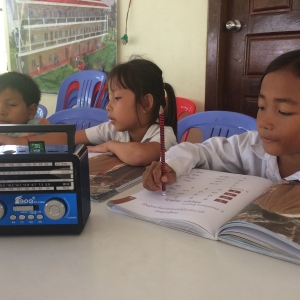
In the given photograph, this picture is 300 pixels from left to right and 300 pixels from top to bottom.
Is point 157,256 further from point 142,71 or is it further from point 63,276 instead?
point 142,71

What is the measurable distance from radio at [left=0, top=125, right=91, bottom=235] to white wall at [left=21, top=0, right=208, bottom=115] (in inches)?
65.8

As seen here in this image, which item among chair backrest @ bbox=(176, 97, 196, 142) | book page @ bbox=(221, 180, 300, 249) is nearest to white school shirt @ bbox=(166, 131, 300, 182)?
book page @ bbox=(221, 180, 300, 249)

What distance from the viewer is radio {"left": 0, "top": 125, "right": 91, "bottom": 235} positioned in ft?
1.45

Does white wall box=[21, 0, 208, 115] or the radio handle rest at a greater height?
white wall box=[21, 0, 208, 115]

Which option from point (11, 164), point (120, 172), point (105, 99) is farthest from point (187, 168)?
point (105, 99)

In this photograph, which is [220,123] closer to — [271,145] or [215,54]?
[271,145]

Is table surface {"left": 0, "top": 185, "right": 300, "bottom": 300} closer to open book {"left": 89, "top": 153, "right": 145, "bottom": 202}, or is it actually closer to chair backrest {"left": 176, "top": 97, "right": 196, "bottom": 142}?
open book {"left": 89, "top": 153, "right": 145, "bottom": 202}

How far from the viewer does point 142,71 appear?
3.88ft

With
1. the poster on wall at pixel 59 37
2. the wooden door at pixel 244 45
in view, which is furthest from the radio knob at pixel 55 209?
the poster on wall at pixel 59 37

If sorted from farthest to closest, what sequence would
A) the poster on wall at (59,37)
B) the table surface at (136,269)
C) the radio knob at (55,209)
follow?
the poster on wall at (59,37) → the radio knob at (55,209) → the table surface at (136,269)

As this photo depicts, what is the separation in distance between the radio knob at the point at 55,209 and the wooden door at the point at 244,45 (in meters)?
1.60

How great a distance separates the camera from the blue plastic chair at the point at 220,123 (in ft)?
3.58

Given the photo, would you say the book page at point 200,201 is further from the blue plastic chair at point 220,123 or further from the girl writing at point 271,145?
the blue plastic chair at point 220,123

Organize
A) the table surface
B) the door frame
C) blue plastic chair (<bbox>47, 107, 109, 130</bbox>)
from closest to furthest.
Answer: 1. the table surface
2. blue plastic chair (<bbox>47, 107, 109, 130</bbox>)
3. the door frame
